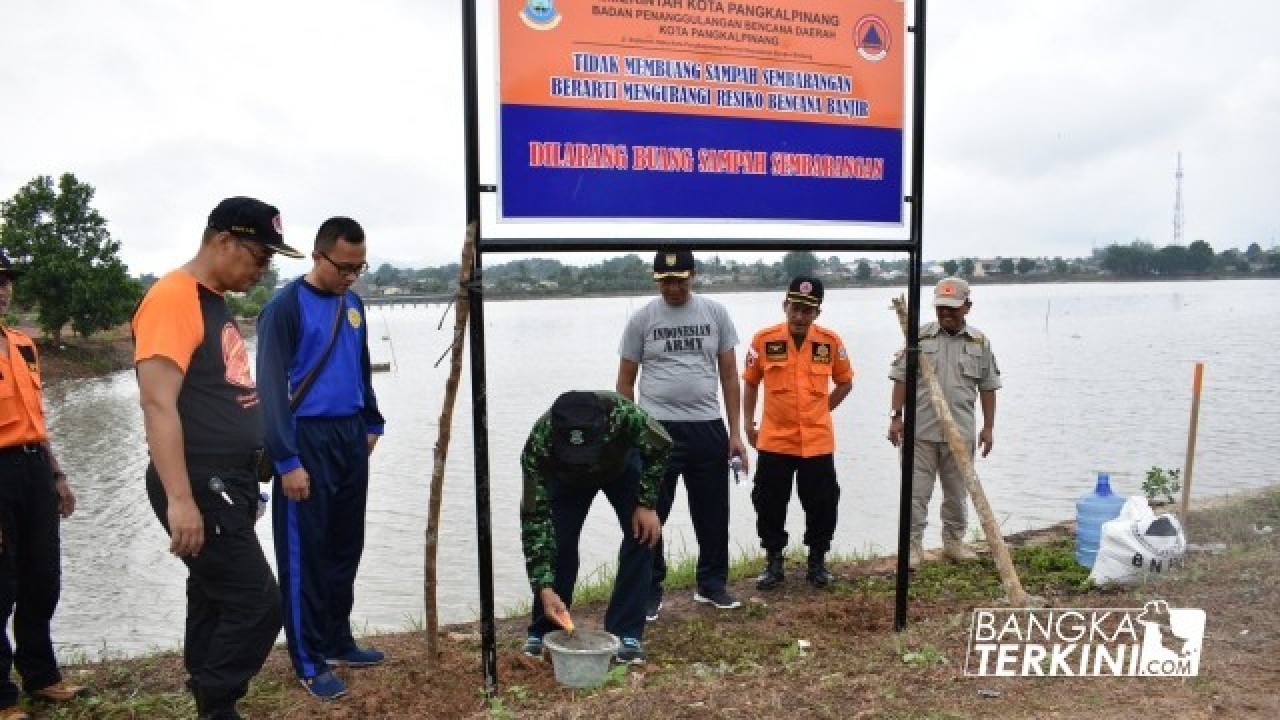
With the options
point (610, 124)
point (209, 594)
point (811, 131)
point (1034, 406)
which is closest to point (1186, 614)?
point (811, 131)

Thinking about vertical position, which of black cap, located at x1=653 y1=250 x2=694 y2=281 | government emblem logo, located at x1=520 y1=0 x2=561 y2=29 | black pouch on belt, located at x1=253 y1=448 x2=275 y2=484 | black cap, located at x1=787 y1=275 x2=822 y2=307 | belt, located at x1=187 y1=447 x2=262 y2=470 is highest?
government emblem logo, located at x1=520 y1=0 x2=561 y2=29

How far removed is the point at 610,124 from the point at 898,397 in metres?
3.39

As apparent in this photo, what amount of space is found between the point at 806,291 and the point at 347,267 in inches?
107

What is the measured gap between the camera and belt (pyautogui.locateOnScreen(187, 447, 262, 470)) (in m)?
3.23

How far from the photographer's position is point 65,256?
31.0m

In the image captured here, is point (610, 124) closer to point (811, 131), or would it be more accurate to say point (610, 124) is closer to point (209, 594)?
point (811, 131)

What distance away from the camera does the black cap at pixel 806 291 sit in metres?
5.64

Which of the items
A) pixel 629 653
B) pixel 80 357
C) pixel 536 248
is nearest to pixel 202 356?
pixel 536 248

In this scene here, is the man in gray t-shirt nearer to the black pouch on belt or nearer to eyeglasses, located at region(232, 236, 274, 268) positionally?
the black pouch on belt

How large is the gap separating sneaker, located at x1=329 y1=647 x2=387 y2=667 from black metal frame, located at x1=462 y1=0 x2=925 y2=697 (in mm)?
762

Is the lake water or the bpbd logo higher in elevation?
the bpbd logo

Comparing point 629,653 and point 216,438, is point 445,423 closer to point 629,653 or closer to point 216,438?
point 216,438

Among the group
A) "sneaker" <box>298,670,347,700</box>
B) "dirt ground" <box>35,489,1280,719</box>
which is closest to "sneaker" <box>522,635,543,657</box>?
"dirt ground" <box>35,489,1280,719</box>

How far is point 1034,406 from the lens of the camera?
2041 cm
